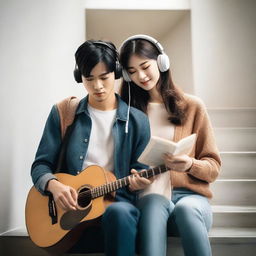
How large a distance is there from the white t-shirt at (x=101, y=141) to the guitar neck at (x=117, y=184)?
122 millimetres

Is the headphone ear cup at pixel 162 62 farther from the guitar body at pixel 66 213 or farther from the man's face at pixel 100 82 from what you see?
the guitar body at pixel 66 213

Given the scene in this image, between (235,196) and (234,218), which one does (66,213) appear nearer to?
(234,218)

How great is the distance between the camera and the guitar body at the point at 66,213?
1180mm

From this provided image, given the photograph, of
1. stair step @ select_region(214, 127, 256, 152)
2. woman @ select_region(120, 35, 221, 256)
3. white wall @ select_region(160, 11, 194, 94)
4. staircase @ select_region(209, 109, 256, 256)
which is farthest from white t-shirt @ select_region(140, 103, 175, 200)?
white wall @ select_region(160, 11, 194, 94)

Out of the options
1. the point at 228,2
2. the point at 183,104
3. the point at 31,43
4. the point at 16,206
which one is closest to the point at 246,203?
the point at 183,104

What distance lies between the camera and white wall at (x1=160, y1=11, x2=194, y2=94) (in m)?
2.95

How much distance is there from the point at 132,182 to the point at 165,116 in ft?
1.41

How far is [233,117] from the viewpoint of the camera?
2539mm

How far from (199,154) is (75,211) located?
0.57m

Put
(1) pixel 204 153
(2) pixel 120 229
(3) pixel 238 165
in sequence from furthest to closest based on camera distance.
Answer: (3) pixel 238 165 < (1) pixel 204 153 < (2) pixel 120 229

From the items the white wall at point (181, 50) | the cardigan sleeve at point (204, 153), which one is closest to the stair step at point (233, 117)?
the white wall at point (181, 50)

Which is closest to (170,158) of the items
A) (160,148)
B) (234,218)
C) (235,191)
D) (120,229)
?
(160,148)

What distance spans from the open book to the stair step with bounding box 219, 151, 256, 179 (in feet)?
2.95

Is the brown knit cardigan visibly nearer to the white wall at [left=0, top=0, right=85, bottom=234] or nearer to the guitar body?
the guitar body
